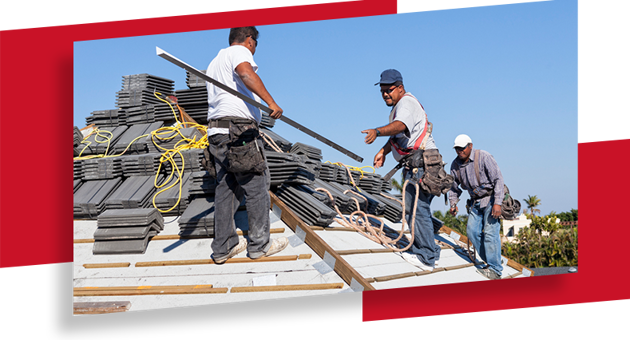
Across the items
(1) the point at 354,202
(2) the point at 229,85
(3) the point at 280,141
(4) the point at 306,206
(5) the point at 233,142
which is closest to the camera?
(5) the point at 233,142

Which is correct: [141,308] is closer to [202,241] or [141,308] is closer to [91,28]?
[202,241]

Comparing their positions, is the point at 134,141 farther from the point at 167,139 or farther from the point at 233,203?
the point at 233,203

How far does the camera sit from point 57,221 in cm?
479

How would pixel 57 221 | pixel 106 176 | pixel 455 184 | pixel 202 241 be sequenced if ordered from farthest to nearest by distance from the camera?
pixel 106 176 → pixel 455 184 → pixel 57 221 → pixel 202 241

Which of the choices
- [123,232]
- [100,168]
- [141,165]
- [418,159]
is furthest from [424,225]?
[100,168]

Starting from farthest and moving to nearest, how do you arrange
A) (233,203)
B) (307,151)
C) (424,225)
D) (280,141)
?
(307,151) < (280,141) < (424,225) < (233,203)

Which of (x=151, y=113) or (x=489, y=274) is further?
(x=151, y=113)

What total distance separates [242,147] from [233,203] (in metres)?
0.62

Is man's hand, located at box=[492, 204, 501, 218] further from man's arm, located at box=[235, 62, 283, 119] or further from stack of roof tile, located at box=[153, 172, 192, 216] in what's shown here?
stack of roof tile, located at box=[153, 172, 192, 216]

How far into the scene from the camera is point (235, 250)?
4.18m

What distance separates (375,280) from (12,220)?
3910mm

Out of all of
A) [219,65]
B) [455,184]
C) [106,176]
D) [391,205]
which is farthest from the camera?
[391,205]

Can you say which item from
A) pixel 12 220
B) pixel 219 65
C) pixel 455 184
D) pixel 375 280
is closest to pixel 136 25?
pixel 219 65

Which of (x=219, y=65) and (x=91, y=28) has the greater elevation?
(x=91, y=28)
